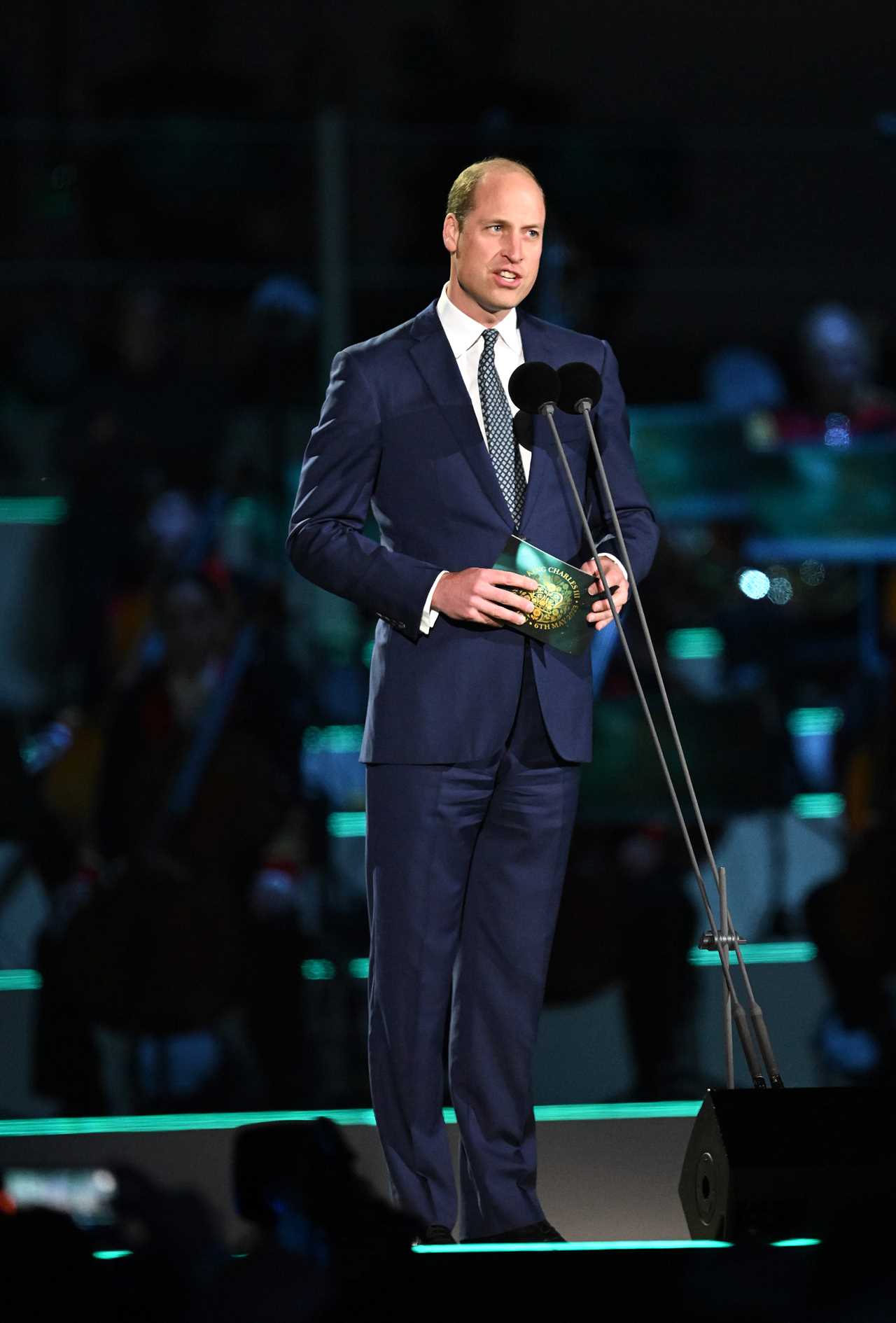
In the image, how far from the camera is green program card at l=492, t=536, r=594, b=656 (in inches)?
76.6

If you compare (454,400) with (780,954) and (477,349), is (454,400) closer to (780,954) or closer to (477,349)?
(477,349)

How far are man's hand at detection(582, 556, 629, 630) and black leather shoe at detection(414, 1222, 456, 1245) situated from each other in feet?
2.29

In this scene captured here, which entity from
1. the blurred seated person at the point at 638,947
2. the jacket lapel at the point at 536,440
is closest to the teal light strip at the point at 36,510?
the blurred seated person at the point at 638,947

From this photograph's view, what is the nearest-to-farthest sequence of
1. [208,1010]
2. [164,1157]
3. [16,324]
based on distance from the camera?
[164,1157], [208,1010], [16,324]

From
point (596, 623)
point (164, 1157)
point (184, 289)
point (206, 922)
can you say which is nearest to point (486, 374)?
point (596, 623)

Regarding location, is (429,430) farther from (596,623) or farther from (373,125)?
(373,125)

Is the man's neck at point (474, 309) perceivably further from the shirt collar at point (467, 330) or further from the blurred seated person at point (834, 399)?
the blurred seated person at point (834, 399)

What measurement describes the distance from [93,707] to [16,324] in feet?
3.29

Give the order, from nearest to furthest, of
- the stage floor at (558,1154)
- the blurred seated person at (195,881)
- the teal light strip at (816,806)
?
1. the stage floor at (558,1154)
2. the blurred seated person at (195,881)
3. the teal light strip at (816,806)

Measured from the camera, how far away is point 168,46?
4.39 meters

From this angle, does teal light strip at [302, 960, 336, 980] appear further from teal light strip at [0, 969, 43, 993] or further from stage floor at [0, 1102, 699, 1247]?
stage floor at [0, 1102, 699, 1247]

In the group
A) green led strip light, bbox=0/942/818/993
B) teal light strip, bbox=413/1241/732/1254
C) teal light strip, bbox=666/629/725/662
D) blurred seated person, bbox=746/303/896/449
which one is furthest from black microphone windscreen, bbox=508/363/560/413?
blurred seated person, bbox=746/303/896/449

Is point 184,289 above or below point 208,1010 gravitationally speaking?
above

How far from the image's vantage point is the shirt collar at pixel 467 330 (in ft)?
6.91
